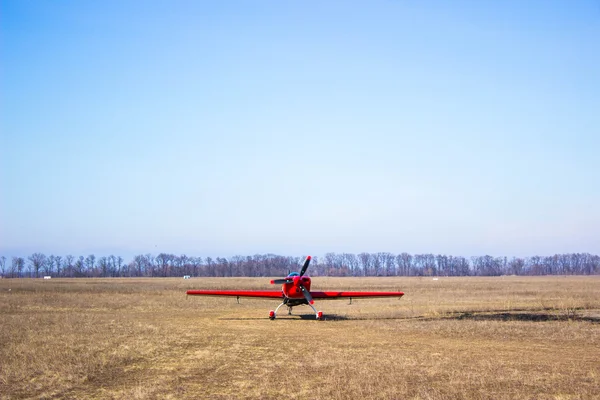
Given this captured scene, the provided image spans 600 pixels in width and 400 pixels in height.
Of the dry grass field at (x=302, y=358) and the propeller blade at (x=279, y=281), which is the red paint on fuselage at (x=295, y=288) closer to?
the propeller blade at (x=279, y=281)

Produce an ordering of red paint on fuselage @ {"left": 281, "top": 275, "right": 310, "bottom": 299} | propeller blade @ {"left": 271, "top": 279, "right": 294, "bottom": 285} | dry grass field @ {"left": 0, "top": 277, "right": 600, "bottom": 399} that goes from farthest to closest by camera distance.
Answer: red paint on fuselage @ {"left": 281, "top": 275, "right": 310, "bottom": 299}
propeller blade @ {"left": 271, "top": 279, "right": 294, "bottom": 285}
dry grass field @ {"left": 0, "top": 277, "right": 600, "bottom": 399}

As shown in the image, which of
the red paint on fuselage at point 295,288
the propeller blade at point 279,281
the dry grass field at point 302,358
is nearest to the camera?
the dry grass field at point 302,358

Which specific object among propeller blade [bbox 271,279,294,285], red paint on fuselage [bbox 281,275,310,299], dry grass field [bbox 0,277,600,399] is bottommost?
dry grass field [bbox 0,277,600,399]

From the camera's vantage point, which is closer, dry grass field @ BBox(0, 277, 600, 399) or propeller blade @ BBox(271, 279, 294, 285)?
dry grass field @ BBox(0, 277, 600, 399)

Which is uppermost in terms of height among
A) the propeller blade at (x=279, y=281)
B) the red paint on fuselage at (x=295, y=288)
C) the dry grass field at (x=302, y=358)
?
the propeller blade at (x=279, y=281)

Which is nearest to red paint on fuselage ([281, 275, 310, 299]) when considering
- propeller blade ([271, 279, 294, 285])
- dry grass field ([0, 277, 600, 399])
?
propeller blade ([271, 279, 294, 285])

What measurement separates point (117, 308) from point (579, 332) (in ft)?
81.1

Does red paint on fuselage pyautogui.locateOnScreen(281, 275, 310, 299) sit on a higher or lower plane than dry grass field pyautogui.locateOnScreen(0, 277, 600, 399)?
higher

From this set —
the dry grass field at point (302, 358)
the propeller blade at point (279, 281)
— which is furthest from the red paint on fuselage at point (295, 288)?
the dry grass field at point (302, 358)

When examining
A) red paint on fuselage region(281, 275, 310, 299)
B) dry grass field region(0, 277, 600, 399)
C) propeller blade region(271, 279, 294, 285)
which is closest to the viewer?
dry grass field region(0, 277, 600, 399)

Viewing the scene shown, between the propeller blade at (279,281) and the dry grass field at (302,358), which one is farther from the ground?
the propeller blade at (279,281)

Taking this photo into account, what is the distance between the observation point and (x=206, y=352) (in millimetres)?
14438

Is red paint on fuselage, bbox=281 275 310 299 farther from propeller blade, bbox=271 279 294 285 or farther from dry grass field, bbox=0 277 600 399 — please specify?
dry grass field, bbox=0 277 600 399

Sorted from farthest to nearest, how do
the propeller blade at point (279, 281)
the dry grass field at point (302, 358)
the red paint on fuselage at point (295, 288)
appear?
the red paint on fuselage at point (295, 288), the propeller blade at point (279, 281), the dry grass field at point (302, 358)
